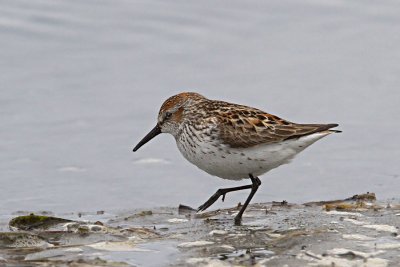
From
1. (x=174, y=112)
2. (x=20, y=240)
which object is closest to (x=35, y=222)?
(x=20, y=240)

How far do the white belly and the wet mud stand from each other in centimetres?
44

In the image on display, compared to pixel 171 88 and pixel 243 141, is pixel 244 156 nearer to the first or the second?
pixel 243 141

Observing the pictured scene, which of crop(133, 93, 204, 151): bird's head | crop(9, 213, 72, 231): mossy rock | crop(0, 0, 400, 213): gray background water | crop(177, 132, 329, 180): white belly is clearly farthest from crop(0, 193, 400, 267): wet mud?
crop(0, 0, 400, 213): gray background water

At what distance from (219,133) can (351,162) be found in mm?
3274

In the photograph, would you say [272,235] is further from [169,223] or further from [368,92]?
[368,92]

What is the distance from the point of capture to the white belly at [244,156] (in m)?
8.40

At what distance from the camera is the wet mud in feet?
22.1

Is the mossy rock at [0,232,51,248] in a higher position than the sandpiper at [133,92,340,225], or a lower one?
lower

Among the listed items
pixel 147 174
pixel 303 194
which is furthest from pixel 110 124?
pixel 303 194

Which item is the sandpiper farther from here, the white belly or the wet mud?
the wet mud

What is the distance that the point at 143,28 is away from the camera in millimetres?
14867

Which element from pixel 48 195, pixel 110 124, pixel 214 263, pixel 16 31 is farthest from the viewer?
pixel 16 31

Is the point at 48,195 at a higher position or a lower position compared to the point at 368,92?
lower

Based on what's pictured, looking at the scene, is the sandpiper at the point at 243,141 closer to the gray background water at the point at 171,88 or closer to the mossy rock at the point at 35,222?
the mossy rock at the point at 35,222
